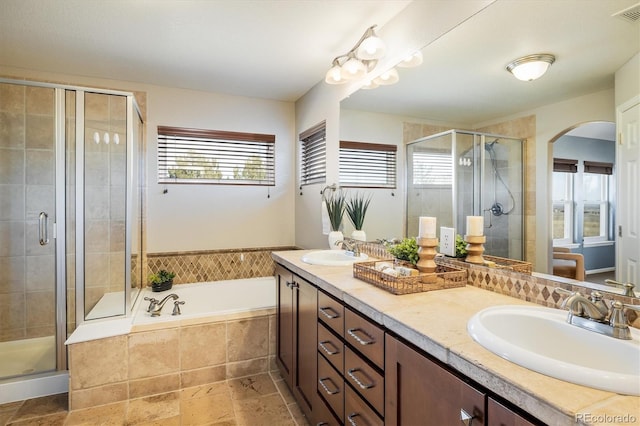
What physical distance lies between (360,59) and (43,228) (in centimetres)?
272

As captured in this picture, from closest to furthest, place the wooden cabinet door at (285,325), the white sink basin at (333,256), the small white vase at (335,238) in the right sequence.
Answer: the wooden cabinet door at (285,325) < the white sink basin at (333,256) < the small white vase at (335,238)

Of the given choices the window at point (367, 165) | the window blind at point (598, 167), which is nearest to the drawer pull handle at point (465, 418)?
the window blind at point (598, 167)

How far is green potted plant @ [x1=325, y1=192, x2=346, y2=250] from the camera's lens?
2629mm

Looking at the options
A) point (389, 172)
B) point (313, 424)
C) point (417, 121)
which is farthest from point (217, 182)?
point (313, 424)

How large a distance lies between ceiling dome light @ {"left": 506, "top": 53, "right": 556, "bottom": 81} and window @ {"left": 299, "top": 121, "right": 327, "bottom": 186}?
174 cm

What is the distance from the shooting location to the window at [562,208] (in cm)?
122

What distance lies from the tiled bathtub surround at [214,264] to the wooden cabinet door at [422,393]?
8.53 ft

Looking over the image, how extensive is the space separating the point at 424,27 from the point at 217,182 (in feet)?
7.91

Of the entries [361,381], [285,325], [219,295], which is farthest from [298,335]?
[219,295]

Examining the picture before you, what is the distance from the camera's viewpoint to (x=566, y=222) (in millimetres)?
1229

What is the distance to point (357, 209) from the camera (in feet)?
8.22

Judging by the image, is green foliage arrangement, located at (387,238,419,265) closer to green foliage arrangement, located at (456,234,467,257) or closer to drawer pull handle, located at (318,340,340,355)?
green foliage arrangement, located at (456,234,467,257)

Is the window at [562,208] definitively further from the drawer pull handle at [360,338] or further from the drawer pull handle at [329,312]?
the drawer pull handle at [329,312]

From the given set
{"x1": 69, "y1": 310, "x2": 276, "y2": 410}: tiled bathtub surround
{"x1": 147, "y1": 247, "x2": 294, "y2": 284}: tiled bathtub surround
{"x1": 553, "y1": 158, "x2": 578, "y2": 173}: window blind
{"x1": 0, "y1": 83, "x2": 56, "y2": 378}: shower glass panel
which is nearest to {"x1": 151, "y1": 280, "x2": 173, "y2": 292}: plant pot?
{"x1": 147, "y1": 247, "x2": 294, "y2": 284}: tiled bathtub surround
